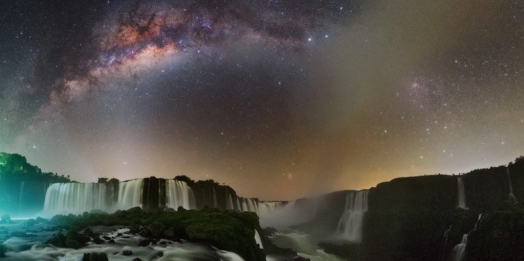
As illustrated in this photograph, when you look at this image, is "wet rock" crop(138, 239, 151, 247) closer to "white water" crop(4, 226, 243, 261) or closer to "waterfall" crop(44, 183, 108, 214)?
"white water" crop(4, 226, 243, 261)

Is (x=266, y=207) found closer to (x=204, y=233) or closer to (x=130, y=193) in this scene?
(x=130, y=193)

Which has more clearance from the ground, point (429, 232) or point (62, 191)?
point (62, 191)

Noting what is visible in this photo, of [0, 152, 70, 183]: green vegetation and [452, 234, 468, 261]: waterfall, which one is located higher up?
[0, 152, 70, 183]: green vegetation

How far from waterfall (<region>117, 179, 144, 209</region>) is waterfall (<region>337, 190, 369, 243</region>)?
103 feet

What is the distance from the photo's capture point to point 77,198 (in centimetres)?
4756

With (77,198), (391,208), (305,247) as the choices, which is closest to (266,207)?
(305,247)

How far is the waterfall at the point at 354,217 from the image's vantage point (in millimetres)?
52406

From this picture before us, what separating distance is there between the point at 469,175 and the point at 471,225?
924 centimetres

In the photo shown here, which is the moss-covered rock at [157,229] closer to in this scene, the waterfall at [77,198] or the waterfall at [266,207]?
the waterfall at [77,198]

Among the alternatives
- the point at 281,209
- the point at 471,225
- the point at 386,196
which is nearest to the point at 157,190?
the point at 386,196

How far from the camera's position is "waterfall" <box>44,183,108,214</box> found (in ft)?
154

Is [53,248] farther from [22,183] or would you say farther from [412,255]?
[22,183]

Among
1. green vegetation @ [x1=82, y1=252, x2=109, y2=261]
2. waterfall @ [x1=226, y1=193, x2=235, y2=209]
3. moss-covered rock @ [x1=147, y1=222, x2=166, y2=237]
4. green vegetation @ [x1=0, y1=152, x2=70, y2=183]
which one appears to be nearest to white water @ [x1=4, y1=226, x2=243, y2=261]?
green vegetation @ [x1=82, y1=252, x2=109, y2=261]

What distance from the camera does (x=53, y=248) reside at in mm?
19016
